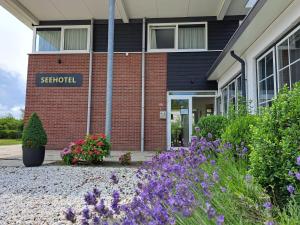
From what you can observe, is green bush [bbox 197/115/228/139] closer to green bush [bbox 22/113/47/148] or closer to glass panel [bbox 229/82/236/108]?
glass panel [bbox 229/82/236/108]

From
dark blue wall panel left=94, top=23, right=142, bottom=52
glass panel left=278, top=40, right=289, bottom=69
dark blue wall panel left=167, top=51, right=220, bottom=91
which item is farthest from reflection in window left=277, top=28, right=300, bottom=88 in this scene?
dark blue wall panel left=94, top=23, right=142, bottom=52

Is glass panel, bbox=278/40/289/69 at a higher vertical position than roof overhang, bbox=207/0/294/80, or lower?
lower

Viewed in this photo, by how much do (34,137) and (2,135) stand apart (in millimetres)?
18113

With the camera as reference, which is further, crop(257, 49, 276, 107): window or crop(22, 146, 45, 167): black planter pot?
crop(22, 146, 45, 167): black planter pot

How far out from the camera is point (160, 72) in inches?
450

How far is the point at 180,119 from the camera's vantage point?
1134cm

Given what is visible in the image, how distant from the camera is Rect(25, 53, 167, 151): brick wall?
11.3m

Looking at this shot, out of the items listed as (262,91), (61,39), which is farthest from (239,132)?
(61,39)

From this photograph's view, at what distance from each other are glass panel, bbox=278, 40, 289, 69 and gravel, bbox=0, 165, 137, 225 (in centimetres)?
341

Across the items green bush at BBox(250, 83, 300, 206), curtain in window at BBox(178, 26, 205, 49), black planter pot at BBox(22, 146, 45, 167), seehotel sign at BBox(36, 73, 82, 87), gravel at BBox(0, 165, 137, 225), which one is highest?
curtain in window at BBox(178, 26, 205, 49)

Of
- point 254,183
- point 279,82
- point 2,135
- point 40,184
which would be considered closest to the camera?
point 254,183

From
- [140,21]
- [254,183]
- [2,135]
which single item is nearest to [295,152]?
[254,183]

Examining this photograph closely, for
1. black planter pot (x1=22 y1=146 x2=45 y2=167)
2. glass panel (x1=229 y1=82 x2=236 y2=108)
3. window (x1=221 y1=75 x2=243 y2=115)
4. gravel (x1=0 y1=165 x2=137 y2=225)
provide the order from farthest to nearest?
glass panel (x1=229 y1=82 x2=236 y2=108)
window (x1=221 y1=75 x2=243 y2=115)
black planter pot (x1=22 y1=146 x2=45 y2=167)
gravel (x1=0 y1=165 x2=137 y2=225)

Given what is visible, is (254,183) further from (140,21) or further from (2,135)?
(2,135)
